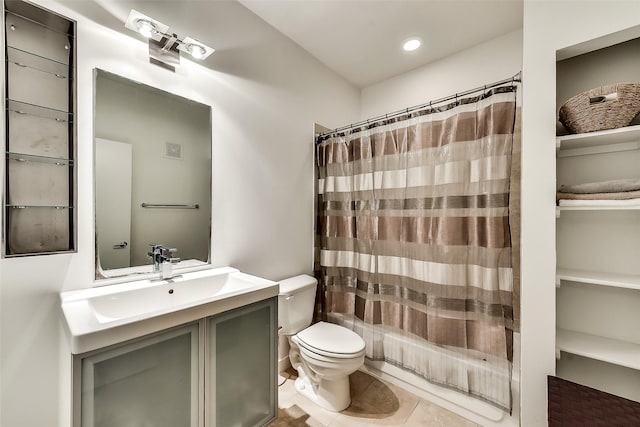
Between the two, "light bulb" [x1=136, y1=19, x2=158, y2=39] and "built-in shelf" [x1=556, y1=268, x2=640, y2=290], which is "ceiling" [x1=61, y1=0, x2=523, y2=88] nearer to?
"light bulb" [x1=136, y1=19, x2=158, y2=39]

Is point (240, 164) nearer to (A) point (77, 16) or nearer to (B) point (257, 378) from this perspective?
(A) point (77, 16)

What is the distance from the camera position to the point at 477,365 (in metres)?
1.59

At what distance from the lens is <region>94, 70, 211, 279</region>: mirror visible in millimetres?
1234

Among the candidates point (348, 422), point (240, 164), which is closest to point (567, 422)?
point (348, 422)

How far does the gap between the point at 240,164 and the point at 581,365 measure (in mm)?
2296

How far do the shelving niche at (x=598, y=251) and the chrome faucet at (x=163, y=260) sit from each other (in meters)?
1.97

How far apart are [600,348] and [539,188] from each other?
0.82 m

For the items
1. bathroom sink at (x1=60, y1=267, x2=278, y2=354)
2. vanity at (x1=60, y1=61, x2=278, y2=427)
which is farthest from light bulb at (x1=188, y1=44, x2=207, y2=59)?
bathroom sink at (x1=60, y1=267, x2=278, y2=354)

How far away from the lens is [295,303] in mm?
1902

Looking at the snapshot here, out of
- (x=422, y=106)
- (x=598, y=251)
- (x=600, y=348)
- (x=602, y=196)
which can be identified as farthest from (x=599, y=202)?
(x=422, y=106)

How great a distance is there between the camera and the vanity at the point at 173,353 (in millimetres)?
802

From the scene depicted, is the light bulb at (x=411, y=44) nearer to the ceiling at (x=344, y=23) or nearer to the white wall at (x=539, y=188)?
the ceiling at (x=344, y=23)

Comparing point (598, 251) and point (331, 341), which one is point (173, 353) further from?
point (598, 251)

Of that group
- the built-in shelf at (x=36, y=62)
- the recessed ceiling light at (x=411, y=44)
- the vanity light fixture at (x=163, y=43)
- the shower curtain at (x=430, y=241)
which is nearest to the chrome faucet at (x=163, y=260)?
the built-in shelf at (x=36, y=62)
